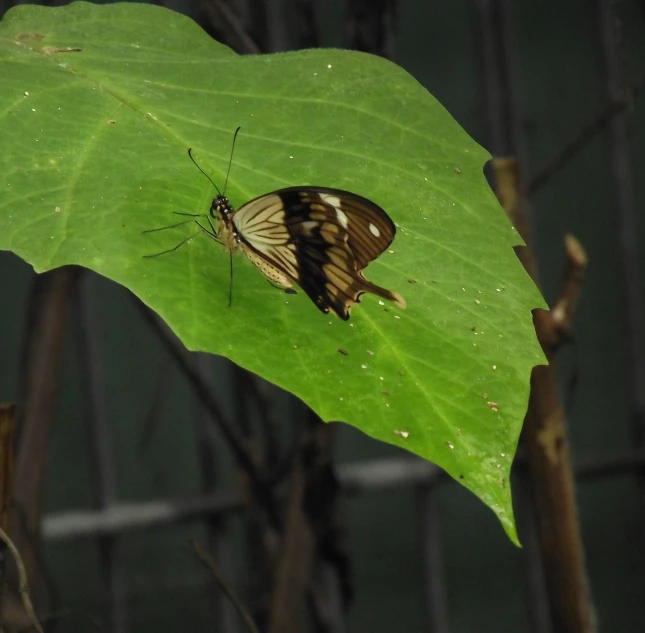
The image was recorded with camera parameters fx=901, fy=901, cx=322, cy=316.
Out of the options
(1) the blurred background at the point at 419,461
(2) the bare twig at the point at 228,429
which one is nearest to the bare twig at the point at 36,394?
(2) the bare twig at the point at 228,429

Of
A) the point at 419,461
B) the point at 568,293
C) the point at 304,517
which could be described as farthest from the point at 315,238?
the point at 419,461

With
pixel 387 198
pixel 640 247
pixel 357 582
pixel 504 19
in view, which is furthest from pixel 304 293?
pixel 640 247

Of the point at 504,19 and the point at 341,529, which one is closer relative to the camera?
the point at 341,529

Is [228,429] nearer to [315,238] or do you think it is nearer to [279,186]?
[315,238]

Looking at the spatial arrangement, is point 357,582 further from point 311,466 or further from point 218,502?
point 311,466

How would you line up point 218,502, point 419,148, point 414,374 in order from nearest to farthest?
point 414,374, point 419,148, point 218,502

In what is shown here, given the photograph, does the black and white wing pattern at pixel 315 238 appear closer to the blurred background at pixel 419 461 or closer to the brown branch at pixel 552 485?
the brown branch at pixel 552 485
